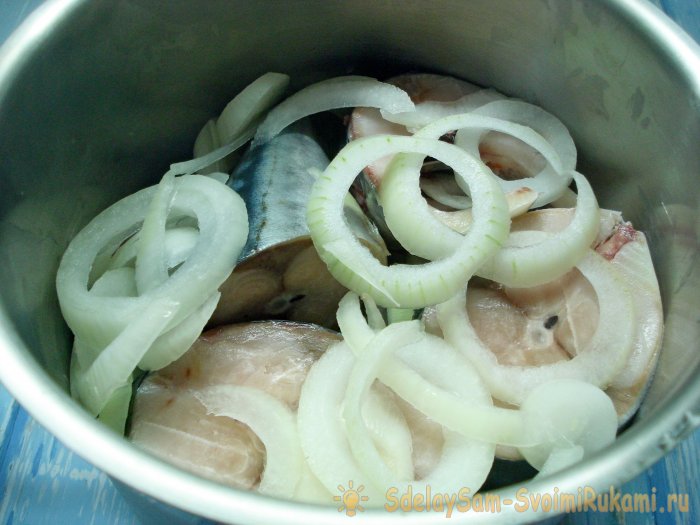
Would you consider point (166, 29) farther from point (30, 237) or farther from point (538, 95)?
point (538, 95)

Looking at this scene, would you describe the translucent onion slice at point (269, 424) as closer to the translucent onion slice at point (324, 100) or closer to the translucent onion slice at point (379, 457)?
the translucent onion slice at point (379, 457)

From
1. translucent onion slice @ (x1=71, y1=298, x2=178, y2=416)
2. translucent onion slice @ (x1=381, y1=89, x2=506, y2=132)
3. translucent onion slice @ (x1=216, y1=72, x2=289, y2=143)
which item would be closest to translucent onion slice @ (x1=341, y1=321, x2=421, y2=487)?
translucent onion slice @ (x1=71, y1=298, x2=178, y2=416)

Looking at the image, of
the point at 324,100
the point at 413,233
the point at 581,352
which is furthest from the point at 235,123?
the point at 581,352

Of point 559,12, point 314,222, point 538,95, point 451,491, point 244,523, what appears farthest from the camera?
point 538,95

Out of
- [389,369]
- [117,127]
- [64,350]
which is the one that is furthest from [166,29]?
[389,369]

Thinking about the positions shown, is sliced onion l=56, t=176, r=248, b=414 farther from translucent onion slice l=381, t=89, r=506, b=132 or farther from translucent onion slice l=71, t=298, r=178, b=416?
translucent onion slice l=381, t=89, r=506, b=132

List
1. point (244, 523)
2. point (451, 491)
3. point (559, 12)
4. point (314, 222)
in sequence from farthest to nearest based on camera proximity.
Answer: point (559, 12), point (314, 222), point (451, 491), point (244, 523)
